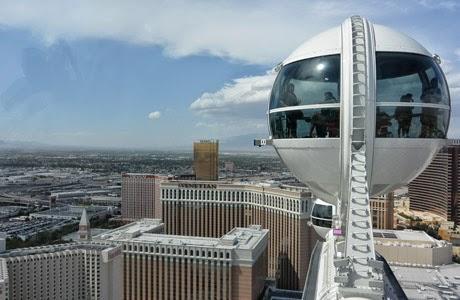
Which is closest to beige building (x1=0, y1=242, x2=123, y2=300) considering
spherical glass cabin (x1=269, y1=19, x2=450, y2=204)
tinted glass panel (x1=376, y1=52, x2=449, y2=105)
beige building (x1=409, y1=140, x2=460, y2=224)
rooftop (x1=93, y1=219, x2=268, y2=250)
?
rooftop (x1=93, y1=219, x2=268, y2=250)

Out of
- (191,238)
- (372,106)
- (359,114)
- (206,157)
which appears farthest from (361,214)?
(206,157)

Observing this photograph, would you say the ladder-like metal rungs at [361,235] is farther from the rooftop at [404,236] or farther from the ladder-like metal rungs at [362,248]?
the rooftop at [404,236]

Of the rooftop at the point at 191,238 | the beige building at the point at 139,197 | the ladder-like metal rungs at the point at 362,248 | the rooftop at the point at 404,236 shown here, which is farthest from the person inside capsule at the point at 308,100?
the beige building at the point at 139,197

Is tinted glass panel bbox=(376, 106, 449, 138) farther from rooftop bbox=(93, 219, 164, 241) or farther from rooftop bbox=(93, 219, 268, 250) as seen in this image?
rooftop bbox=(93, 219, 164, 241)

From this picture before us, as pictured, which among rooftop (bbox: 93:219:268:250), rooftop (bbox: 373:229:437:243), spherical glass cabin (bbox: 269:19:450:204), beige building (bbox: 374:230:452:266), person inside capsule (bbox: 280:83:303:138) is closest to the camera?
spherical glass cabin (bbox: 269:19:450:204)

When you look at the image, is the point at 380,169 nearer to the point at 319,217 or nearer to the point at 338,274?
the point at 338,274

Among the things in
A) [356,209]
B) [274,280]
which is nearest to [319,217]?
[356,209]
